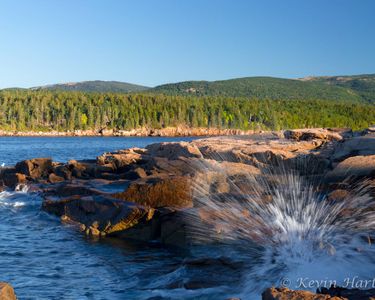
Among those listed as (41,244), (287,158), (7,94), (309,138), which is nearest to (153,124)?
(7,94)

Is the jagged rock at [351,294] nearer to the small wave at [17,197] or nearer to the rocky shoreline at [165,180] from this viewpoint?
the rocky shoreline at [165,180]

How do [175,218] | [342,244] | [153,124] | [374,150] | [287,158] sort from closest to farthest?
[342,244] < [175,218] < [374,150] < [287,158] < [153,124]

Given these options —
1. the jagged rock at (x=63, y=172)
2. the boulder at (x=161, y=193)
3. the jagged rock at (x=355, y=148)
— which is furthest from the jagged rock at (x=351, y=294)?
the jagged rock at (x=63, y=172)

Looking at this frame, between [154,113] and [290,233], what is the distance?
15578 centimetres

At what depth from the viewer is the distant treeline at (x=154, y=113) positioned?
519 ft

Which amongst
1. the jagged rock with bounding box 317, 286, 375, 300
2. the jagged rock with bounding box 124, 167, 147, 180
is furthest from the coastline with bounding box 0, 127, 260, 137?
the jagged rock with bounding box 317, 286, 375, 300

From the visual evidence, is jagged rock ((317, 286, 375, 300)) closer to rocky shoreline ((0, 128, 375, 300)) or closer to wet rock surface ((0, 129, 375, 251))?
rocky shoreline ((0, 128, 375, 300))

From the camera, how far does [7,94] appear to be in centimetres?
17162

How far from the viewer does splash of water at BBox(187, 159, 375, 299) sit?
33.0 ft

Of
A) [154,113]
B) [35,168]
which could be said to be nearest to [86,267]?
[35,168]

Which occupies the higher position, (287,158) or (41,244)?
(287,158)

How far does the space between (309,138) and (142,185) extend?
2317 cm

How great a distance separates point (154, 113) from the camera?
6555 inches

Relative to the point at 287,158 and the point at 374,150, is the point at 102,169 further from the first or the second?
the point at 374,150
